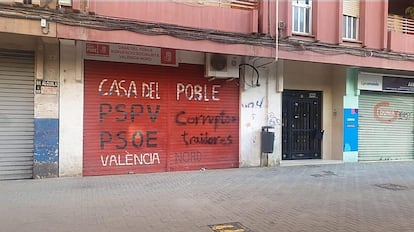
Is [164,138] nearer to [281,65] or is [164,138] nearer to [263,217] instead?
[281,65]

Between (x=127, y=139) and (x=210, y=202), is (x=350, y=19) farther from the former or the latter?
(x=210, y=202)

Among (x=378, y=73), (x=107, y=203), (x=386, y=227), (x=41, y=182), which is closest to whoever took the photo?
(x=386, y=227)

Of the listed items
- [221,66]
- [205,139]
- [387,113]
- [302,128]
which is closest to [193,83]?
[221,66]

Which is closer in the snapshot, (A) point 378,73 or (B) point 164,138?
(B) point 164,138

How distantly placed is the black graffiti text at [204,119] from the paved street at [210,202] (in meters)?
1.55

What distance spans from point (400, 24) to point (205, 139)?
27.6 feet

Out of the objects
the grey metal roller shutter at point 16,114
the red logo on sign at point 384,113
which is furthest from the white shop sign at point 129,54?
the red logo on sign at point 384,113

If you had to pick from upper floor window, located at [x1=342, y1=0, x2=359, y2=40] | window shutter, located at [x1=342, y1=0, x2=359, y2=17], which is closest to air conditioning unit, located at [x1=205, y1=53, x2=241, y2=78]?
upper floor window, located at [x1=342, y1=0, x2=359, y2=40]

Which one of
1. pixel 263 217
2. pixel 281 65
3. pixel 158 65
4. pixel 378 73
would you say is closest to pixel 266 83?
pixel 281 65

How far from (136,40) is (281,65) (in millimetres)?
5178

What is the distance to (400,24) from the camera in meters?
14.3

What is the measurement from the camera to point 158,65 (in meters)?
11.3

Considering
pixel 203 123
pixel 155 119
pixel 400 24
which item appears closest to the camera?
pixel 155 119

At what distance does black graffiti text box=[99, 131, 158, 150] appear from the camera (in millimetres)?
10664
